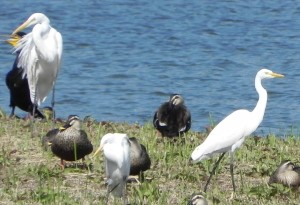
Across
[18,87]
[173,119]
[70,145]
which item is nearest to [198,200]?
[70,145]

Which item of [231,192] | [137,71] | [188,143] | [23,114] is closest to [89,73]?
[137,71]

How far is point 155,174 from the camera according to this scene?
10797 mm

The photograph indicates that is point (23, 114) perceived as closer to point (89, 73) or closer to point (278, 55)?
point (89, 73)

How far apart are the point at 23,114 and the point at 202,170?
6.52 meters

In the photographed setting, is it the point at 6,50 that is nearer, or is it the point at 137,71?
the point at 137,71

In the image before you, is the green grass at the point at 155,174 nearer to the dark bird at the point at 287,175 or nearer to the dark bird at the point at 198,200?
the dark bird at the point at 287,175

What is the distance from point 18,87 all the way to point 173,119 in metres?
3.07

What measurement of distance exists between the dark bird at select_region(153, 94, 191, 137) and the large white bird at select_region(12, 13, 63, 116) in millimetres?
1380

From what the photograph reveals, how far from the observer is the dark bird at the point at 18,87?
48.6 feet

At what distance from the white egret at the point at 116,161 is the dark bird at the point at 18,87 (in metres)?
5.17

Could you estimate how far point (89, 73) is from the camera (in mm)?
21016

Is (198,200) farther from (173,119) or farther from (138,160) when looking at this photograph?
(173,119)

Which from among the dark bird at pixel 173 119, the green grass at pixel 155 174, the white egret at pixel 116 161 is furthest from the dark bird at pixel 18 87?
the white egret at pixel 116 161

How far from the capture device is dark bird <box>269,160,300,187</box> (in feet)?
33.9
